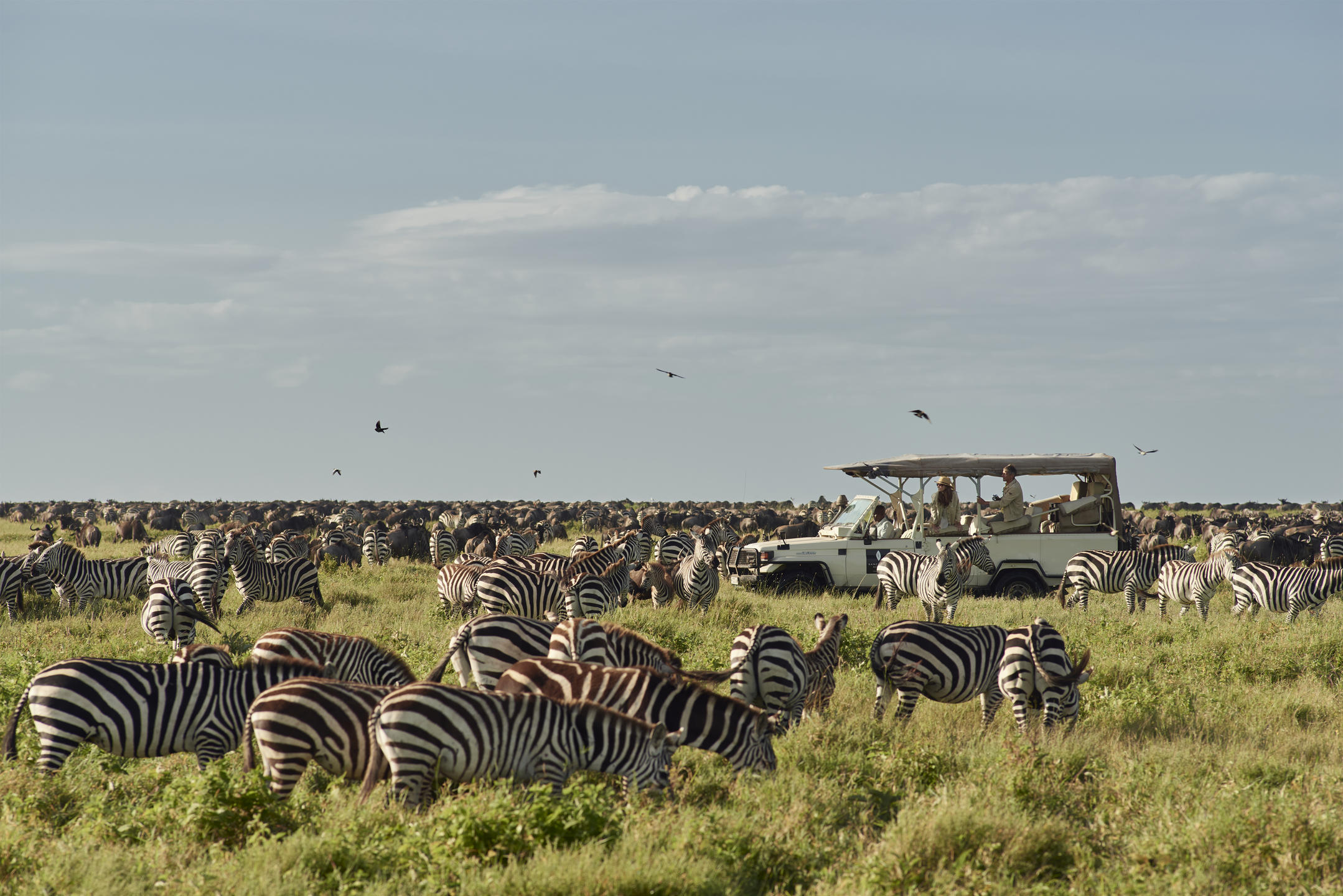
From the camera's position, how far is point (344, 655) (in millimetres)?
10484

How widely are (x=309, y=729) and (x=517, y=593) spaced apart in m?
8.22

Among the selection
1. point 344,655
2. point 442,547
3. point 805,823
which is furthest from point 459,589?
point 442,547

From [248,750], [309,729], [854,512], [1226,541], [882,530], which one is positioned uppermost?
[854,512]

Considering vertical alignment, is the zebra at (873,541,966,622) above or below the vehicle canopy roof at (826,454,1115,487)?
below

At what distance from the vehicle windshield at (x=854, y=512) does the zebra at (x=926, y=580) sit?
56.9 inches

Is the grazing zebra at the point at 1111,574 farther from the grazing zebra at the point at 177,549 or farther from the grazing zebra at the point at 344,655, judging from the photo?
the grazing zebra at the point at 177,549

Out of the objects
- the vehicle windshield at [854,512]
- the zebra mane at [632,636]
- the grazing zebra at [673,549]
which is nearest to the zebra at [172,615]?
the zebra mane at [632,636]

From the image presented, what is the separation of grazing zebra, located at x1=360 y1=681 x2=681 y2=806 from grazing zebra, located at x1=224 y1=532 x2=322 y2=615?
12.3 meters

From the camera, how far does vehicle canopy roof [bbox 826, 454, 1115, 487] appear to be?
795 inches

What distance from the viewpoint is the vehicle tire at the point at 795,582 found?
2036 centimetres

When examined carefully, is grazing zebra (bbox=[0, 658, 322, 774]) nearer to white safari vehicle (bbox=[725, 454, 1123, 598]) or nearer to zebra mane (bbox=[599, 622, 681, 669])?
zebra mane (bbox=[599, 622, 681, 669])

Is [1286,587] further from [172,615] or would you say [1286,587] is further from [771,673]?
[172,615]

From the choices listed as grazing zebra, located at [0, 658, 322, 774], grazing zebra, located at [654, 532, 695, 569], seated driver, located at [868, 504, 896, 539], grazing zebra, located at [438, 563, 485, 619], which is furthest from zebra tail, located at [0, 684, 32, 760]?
grazing zebra, located at [654, 532, 695, 569]

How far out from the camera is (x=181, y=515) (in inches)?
1896
